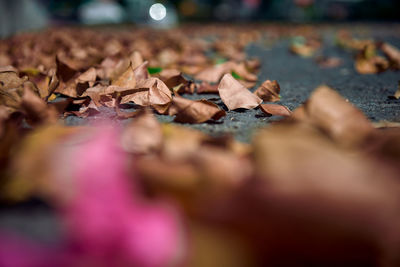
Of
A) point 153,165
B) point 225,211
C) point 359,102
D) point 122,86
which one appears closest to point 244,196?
point 225,211

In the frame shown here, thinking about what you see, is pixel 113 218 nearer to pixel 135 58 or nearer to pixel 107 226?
pixel 107 226

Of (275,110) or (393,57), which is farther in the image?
(393,57)

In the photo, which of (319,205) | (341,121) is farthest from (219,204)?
(341,121)

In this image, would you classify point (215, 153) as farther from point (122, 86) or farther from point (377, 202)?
point (122, 86)

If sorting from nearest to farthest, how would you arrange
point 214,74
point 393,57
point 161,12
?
point 214,74 < point 393,57 < point 161,12

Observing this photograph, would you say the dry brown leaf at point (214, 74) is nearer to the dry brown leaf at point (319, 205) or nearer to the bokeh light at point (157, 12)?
the dry brown leaf at point (319, 205)

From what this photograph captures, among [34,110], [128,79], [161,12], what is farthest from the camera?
[161,12]
